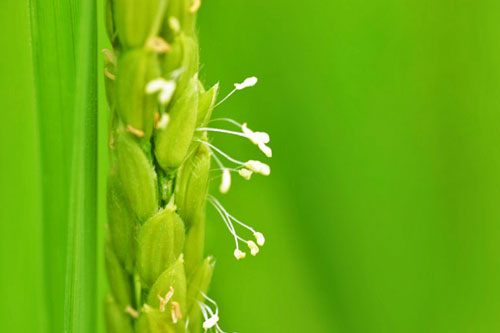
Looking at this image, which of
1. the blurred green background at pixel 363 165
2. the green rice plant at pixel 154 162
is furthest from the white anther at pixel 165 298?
the blurred green background at pixel 363 165

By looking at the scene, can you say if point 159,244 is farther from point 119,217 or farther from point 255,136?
point 255,136

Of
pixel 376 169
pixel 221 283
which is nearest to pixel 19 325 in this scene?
pixel 221 283

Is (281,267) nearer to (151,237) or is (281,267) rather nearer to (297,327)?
(297,327)

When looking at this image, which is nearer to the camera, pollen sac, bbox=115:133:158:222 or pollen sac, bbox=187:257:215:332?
pollen sac, bbox=115:133:158:222

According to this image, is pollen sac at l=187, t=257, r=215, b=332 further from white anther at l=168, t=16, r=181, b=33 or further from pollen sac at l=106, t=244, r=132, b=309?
white anther at l=168, t=16, r=181, b=33

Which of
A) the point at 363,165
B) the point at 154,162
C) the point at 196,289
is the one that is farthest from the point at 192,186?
the point at 363,165

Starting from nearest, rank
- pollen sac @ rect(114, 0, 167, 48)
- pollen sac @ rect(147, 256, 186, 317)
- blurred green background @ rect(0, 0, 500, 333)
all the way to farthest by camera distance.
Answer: pollen sac @ rect(114, 0, 167, 48) → pollen sac @ rect(147, 256, 186, 317) → blurred green background @ rect(0, 0, 500, 333)

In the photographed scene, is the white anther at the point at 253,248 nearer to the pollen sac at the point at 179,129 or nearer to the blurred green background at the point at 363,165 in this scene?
the pollen sac at the point at 179,129

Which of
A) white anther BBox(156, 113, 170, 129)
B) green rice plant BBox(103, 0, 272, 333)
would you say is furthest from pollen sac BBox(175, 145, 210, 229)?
white anther BBox(156, 113, 170, 129)
